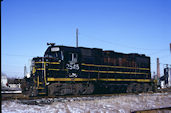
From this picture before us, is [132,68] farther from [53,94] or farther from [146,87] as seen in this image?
[53,94]

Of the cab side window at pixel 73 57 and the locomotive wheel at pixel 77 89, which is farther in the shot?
the cab side window at pixel 73 57

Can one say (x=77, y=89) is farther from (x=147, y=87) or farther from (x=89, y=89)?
(x=147, y=87)

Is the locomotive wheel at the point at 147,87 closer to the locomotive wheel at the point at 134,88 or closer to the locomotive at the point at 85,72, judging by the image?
the locomotive at the point at 85,72

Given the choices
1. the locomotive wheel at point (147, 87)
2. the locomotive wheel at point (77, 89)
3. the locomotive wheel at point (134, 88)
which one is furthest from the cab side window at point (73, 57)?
the locomotive wheel at point (147, 87)

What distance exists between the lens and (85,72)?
19172 millimetres

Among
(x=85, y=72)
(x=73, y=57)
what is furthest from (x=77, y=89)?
(x=73, y=57)

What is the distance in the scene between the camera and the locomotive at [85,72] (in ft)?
55.3

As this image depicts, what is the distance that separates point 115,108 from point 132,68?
1197 centimetres

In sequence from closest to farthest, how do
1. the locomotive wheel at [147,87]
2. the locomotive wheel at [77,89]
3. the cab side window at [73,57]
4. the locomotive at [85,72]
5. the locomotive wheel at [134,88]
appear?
the locomotive at [85,72] → the locomotive wheel at [77,89] → the cab side window at [73,57] → the locomotive wheel at [134,88] → the locomotive wheel at [147,87]

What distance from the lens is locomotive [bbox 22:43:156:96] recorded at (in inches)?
663

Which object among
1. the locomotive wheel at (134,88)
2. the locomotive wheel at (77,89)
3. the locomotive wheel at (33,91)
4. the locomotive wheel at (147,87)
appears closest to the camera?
the locomotive wheel at (33,91)

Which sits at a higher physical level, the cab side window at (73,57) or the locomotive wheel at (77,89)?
the cab side window at (73,57)

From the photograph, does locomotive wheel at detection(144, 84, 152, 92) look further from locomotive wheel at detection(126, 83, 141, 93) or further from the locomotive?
locomotive wheel at detection(126, 83, 141, 93)

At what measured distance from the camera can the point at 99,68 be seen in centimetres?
2045
